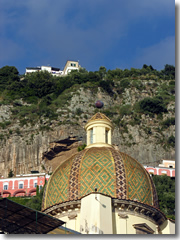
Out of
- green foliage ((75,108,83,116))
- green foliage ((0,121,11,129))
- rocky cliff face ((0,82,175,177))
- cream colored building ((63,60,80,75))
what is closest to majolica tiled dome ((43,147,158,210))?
rocky cliff face ((0,82,175,177))

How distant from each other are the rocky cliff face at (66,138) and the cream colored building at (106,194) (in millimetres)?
44565

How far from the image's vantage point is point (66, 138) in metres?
70.6

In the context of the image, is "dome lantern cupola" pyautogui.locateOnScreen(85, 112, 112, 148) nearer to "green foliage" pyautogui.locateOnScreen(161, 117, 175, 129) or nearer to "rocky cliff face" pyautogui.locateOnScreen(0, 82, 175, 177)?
"rocky cliff face" pyautogui.locateOnScreen(0, 82, 175, 177)

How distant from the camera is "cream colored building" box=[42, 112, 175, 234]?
19.9 metres

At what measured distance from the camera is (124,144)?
7112 centimetres

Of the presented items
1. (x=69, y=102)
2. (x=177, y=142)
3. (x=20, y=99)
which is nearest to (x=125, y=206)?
(x=177, y=142)

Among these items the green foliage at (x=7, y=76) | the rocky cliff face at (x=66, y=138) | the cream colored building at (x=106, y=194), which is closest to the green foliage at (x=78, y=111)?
the rocky cliff face at (x=66, y=138)

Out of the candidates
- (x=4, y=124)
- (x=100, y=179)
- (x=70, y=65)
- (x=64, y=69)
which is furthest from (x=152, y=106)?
(x=100, y=179)

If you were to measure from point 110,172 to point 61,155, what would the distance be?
156ft

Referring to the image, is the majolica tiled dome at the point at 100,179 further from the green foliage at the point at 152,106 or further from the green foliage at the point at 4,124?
the green foliage at the point at 152,106

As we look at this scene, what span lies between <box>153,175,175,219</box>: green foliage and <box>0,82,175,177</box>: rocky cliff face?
1174cm

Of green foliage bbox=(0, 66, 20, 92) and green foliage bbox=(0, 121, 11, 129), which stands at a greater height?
green foliage bbox=(0, 66, 20, 92)

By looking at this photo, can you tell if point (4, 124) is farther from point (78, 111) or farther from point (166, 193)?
point (166, 193)

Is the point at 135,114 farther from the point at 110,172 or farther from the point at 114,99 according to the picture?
the point at 110,172
